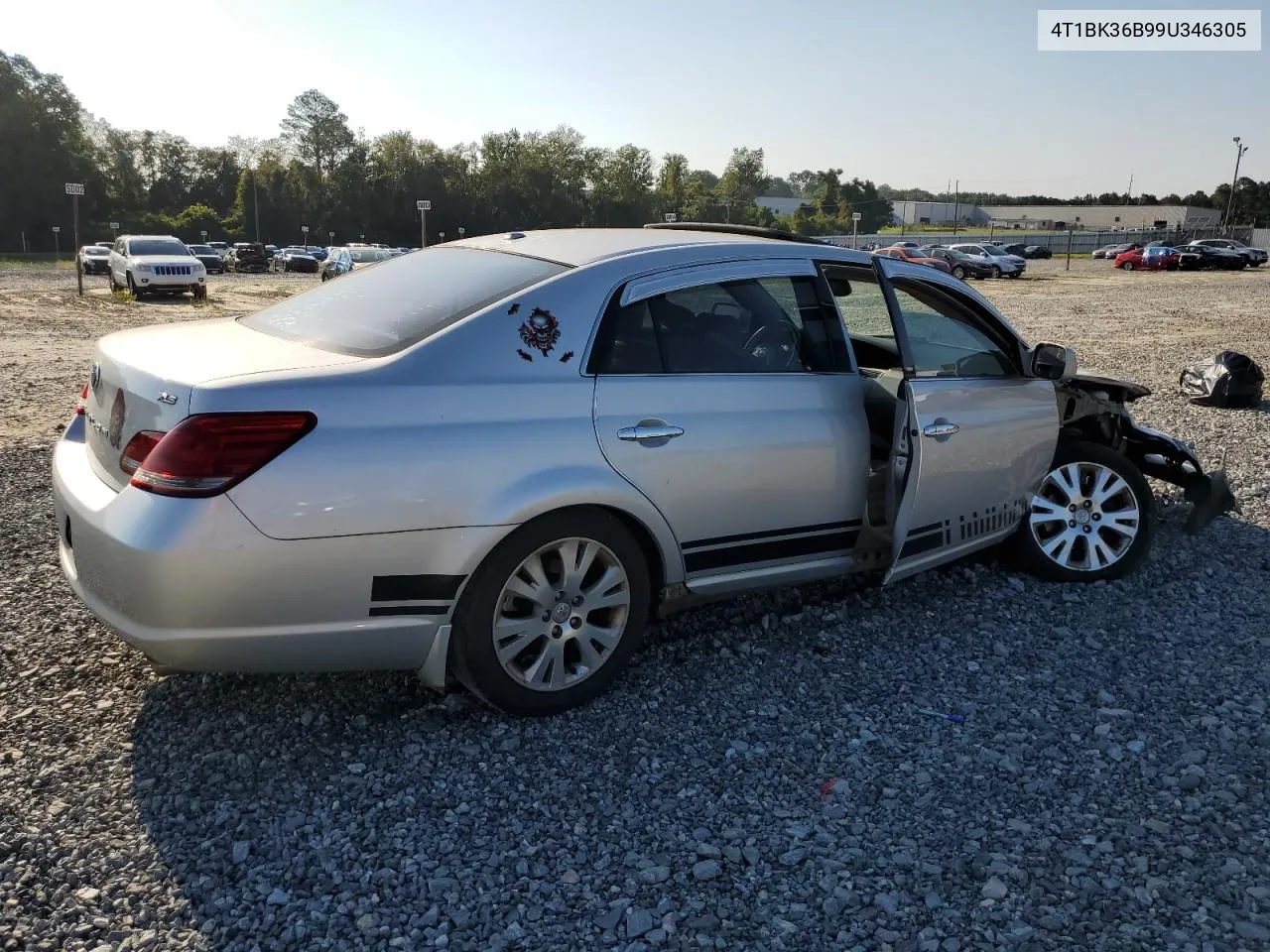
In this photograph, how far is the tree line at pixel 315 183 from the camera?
85.1m

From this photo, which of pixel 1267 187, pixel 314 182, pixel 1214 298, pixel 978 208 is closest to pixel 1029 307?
pixel 1214 298

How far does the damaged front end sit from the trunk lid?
3811mm

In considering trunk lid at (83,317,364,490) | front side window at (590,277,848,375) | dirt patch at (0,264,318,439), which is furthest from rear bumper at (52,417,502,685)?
dirt patch at (0,264,318,439)

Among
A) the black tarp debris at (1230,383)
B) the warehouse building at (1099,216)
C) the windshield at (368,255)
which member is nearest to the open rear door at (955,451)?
the black tarp debris at (1230,383)

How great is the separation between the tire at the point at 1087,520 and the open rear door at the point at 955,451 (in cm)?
19

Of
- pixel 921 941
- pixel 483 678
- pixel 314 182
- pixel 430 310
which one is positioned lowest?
pixel 921 941

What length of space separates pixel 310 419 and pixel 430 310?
0.75 metres

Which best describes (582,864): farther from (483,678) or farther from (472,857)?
(483,678)

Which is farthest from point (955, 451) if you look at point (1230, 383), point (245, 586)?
point (1230, 383)

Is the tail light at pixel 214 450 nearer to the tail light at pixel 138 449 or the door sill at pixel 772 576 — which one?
the tail light at pixel 138 449

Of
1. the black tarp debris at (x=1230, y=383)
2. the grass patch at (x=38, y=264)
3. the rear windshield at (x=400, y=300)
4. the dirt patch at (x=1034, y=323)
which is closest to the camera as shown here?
the rear windshield at (x=400, y=300)

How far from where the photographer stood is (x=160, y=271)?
2423 cm

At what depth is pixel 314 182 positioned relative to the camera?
106 metres

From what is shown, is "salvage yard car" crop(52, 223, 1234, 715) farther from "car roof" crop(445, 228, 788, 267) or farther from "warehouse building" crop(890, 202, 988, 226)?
"warehouse building" crop(890, 202, 988, 226)
